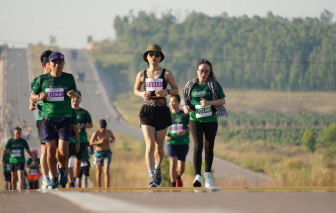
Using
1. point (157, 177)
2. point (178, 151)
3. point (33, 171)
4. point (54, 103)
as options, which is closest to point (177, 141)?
point (178, 151)

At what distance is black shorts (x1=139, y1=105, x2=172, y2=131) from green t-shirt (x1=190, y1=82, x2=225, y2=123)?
0.48 meters

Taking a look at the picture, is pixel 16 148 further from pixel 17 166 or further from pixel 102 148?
pixel 102 148

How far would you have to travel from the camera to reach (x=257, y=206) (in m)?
7.72

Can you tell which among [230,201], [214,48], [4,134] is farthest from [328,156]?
[214,48]

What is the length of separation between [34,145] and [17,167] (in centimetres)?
6428

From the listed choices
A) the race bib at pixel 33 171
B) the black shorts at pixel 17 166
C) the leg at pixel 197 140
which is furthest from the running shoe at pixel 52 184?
the race bib at pixel 33 171

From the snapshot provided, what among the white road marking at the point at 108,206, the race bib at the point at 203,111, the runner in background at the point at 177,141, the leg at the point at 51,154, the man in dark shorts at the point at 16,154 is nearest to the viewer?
the white road marking at the point at 108,206

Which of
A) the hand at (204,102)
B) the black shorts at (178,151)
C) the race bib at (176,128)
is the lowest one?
the black shorts at (178,151)

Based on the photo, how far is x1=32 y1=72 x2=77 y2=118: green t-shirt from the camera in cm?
1223

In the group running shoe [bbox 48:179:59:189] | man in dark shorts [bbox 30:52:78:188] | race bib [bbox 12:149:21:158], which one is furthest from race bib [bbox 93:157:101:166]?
man in dark shorts [bbox 30:52:78:188]

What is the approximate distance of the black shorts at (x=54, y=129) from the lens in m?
12.3

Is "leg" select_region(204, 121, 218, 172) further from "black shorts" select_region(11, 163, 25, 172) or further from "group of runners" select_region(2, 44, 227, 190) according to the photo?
"black shorts" select_region(11, 163, 25, 172)

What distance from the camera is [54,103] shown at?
483 inches

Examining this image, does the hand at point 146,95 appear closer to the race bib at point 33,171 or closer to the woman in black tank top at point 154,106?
the woman in black tank top at point 154,106
